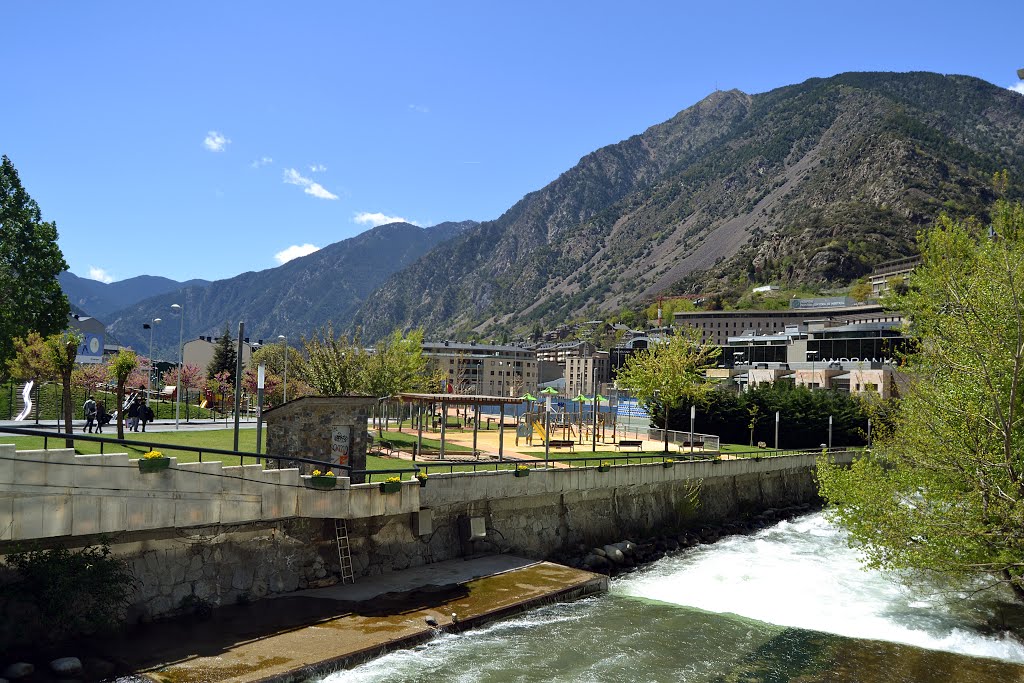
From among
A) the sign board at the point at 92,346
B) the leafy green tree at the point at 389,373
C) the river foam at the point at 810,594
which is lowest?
the river foam at the point at 810,594

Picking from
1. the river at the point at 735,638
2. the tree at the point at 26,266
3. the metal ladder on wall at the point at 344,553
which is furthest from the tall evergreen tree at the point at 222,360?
the metal ladder on wall at the point at 344,553

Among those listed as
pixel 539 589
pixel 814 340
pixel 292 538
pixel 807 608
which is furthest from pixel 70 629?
pixel 814 340

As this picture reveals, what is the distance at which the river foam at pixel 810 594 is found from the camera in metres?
20.1

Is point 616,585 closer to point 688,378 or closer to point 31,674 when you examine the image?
point 31,674

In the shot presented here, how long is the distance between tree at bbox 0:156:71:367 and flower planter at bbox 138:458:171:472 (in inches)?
1236

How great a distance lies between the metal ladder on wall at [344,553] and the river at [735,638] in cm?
406

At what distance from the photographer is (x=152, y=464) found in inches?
622

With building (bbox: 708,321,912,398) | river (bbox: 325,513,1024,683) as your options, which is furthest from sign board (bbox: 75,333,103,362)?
river (bbox: 325,513,1024,683)

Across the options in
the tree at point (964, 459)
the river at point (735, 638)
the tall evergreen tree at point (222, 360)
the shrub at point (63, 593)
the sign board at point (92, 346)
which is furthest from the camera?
the sign board at point (92, 346)

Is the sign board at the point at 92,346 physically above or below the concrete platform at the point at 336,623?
above

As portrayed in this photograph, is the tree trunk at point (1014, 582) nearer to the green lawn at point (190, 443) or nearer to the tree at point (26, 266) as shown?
the green lawn at point (190, 443)

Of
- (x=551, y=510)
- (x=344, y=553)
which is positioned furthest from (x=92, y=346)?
(x=344, y=553)

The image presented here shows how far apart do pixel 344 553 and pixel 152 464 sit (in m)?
6.09

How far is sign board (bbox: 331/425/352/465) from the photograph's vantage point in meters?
22.3
